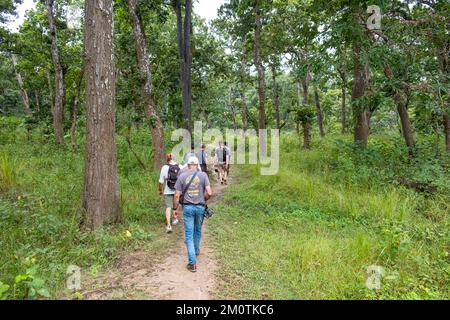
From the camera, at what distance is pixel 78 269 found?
4.60 m

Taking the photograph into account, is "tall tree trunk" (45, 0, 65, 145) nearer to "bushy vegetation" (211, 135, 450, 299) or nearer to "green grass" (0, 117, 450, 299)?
"green grass" (0, 117, 450, 299)

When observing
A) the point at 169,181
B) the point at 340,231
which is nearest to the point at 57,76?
the point at 169,181

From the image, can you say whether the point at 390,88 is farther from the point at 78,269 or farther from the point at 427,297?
the point at 78,269

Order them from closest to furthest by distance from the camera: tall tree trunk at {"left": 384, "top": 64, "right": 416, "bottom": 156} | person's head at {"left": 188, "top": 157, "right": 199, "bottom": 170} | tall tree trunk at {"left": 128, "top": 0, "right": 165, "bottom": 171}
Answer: person's head at {"left": 188, "top": 157, "right": 199, "bottom": 170} → tall tree trunk at {"left": 384, "top": 64, "right": 416, "bottom": 156} → tall tree trunk at {"left": 128, "top": 0, "right": 165, "bottom": 171}

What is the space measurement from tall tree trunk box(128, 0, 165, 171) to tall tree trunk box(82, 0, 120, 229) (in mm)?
4709

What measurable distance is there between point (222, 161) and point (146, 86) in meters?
3.96

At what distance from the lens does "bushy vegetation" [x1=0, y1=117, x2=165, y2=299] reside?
421 centimetres

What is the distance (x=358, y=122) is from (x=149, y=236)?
32.8 ft

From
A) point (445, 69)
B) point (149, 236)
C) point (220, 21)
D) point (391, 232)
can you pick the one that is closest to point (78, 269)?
point (149, 236)

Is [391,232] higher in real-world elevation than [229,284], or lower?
higher

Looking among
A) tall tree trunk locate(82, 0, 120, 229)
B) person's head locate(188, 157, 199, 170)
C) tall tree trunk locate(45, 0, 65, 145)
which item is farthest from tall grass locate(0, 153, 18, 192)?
tall tree trunk locate(45, 0, 65, 145)

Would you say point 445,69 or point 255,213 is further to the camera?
point 445,69

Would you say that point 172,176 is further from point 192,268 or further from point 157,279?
point 157,279

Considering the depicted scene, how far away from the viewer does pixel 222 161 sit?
39.6 feet
